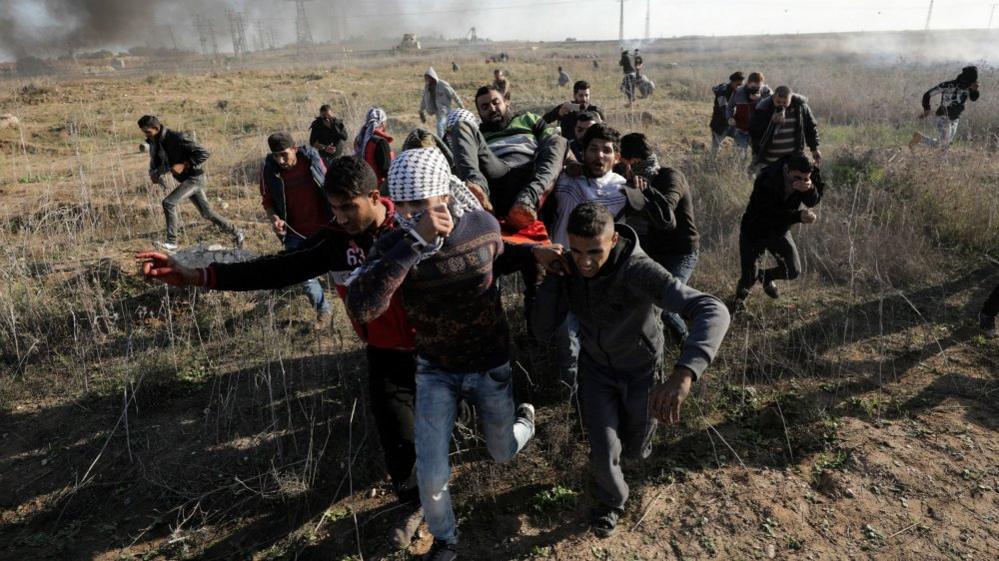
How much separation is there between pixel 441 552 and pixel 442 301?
1160 mm

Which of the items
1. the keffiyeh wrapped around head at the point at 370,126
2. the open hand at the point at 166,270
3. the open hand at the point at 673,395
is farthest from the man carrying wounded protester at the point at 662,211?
the open hand at the point at 166,270

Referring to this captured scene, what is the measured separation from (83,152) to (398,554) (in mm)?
13782

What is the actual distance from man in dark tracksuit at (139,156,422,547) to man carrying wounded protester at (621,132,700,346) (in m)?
1.64

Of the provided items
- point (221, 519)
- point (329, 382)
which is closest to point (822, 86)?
point (329, 382)

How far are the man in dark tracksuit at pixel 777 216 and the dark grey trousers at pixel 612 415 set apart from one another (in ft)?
8.24

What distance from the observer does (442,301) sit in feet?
8.23

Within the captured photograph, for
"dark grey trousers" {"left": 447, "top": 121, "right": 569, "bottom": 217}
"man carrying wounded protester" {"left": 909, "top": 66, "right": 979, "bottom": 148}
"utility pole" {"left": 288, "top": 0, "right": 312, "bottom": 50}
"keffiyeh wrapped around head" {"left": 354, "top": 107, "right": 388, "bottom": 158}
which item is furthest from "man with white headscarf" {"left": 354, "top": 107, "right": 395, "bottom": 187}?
"utility pole" {"left": 288, "top": 0, "right": 312, "bottom": 50}

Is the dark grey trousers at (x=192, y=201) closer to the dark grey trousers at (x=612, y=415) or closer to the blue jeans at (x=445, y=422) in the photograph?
the blue jeans at (x=445, y=422)

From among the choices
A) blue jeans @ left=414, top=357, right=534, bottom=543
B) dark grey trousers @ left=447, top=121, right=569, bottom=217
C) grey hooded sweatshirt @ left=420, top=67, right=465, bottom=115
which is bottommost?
blue jeans @ left=414, top=357, right=534, bottom=543

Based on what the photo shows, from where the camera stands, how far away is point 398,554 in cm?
284

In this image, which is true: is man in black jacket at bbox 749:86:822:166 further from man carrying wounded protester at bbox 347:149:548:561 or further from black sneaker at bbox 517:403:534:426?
man carrying wounded protester at bbox 347:149:548:561

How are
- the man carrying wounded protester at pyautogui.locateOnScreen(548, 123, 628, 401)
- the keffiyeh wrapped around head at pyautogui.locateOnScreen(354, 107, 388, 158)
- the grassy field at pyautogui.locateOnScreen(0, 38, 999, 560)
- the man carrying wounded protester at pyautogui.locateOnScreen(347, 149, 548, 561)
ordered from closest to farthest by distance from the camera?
the man carrying wounded protester at pyautogui.locateOnScreen(347, 149, 548, 561) → the grassy field at pyautogui.locateOnScreen(0, 38, 999, 560) → the man carrying wounded protester at pyautogui.locateOnScreen(548, 123, 628, 401) → the keffiyeh wrapped around head at pyautogui.locateOnScreen(354, 107, 388, 158)

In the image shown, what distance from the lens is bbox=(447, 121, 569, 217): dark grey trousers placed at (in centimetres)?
335

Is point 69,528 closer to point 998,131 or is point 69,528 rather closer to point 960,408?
point 960,408
